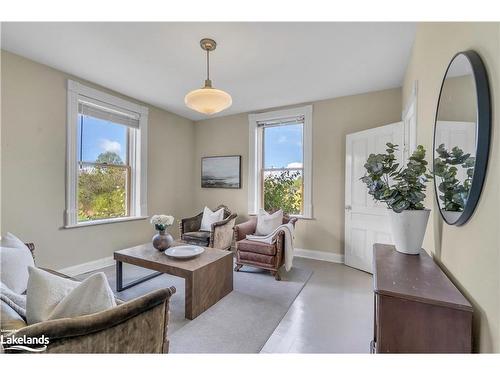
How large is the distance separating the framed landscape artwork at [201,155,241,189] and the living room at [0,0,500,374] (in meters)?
0.04

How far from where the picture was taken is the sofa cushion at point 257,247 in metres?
2.98

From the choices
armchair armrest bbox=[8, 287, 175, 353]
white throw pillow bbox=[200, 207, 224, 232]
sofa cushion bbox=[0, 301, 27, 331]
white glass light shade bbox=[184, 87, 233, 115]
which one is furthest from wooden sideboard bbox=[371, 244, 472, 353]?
white throw pillow bbox=[200, 207, 224, 232]

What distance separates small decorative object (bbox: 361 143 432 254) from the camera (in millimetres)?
1412

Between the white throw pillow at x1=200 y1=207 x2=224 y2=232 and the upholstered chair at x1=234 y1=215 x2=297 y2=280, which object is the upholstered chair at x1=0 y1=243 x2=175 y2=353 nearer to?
the upholstered chair at x1=234 y1=215 x2=297 y2=280

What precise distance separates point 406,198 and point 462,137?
1.48 feet

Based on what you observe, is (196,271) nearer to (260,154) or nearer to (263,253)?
(263,253)

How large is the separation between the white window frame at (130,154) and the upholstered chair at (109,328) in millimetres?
2369

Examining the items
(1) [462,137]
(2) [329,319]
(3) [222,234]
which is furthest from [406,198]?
(3) [222,234]

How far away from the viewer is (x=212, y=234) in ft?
11.3

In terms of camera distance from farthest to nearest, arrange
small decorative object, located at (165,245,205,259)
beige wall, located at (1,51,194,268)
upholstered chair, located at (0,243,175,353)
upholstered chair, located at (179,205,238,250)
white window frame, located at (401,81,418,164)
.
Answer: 1. upholstered chair, located at (179,205,238,250)
2. beige wall, located at (1,51,194,268)
3. small decorative object, located at (165,245,205,259)
4. white window frame, located at (401,81,418,164)
5. upholstered chair, located at (0,243,175,353)

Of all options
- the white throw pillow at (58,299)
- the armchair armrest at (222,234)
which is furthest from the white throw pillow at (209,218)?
the white throw pillow at (58,299)

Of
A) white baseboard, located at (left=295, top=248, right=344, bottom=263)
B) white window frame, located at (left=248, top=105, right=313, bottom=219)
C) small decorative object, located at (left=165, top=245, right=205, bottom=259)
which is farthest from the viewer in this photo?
white window frame, located at (left=248, top=105, right=313, bottom=219)
